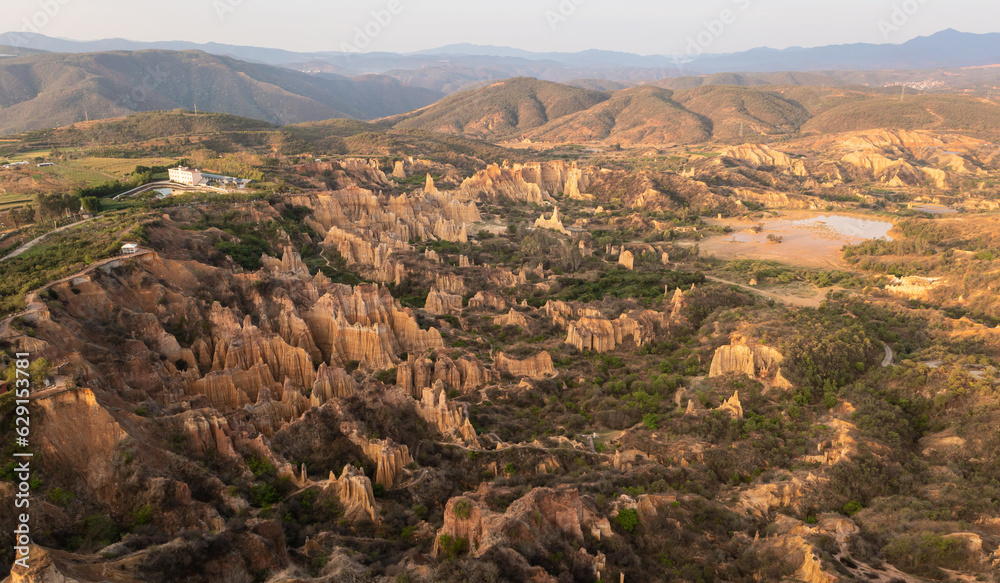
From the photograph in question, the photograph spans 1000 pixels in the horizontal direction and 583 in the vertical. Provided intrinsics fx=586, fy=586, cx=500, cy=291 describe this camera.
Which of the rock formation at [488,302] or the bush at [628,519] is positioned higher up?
the rock formation at [488,302]

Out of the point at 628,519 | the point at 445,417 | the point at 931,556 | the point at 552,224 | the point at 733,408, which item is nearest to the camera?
A: the point at 931,556

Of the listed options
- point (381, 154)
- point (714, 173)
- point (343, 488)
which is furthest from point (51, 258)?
point (714, 173)

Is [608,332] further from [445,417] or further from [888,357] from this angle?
[888,357]

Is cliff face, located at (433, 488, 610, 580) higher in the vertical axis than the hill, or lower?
lower

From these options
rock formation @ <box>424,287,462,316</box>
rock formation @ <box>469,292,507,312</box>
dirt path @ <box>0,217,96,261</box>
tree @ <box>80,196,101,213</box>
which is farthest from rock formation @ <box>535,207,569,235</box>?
dirt path @ <box>0,217,96,261</box>

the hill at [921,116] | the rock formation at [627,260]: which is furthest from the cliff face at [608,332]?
the hill at [921,116]

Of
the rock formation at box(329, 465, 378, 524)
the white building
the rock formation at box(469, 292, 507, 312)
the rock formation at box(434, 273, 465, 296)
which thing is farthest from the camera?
the white building

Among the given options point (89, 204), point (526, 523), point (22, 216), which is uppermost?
point (89, 204)

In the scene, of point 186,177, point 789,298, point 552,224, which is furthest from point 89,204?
point 789,298

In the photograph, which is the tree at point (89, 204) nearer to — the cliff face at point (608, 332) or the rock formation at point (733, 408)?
the cliff face at point (608, 332)

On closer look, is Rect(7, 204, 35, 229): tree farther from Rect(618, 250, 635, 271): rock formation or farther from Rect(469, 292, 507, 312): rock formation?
Rect(618, 250, 635, 271): rock formation

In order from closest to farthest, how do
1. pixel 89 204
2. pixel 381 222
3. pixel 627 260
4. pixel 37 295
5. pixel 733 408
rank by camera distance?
pixel 37 295 → pixel 733 408 → pixel 89 204 → pixel 627 260 → pixel 381 222
